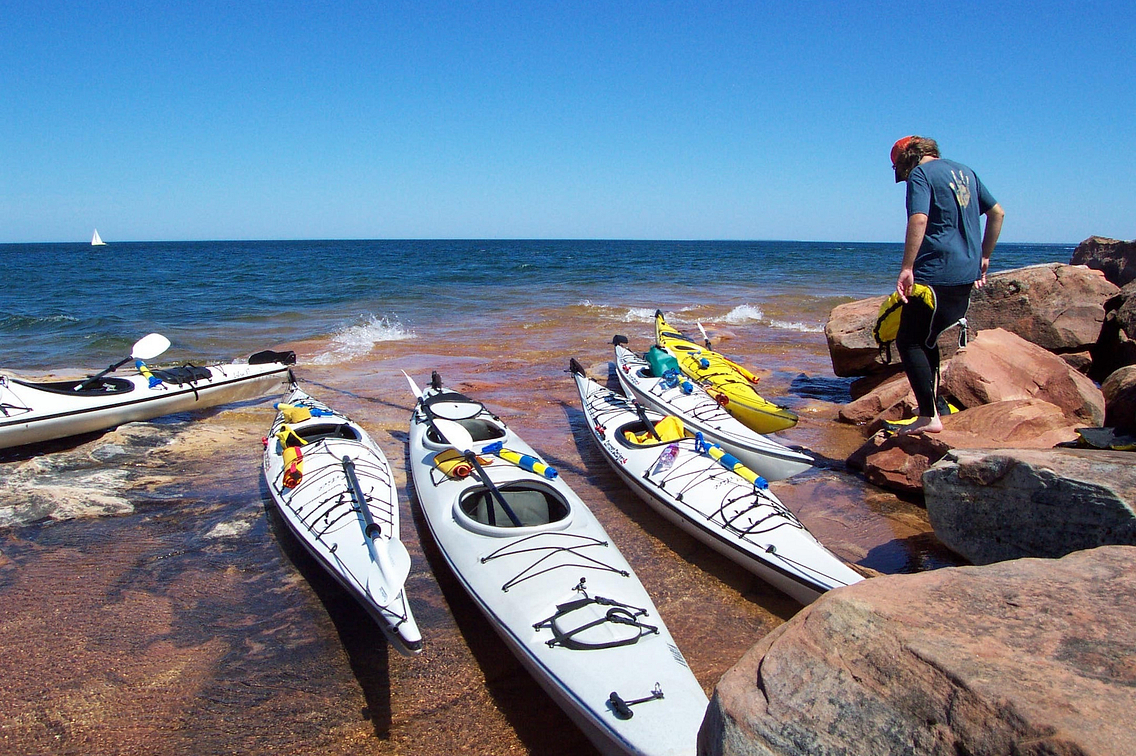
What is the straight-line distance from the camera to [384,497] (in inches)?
199

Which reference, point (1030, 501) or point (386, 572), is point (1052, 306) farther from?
point (386, 572)

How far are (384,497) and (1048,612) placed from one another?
4212mm

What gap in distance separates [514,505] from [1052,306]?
7.04 meters

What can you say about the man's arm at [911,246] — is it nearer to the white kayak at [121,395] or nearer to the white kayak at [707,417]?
the white kayak at [707,417]

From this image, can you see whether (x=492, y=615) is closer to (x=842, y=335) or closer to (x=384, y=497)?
(x=384, y=497)

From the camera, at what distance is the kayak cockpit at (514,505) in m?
4.60

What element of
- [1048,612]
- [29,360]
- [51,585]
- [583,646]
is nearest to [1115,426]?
[1048,612]

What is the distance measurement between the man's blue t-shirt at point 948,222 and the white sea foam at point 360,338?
10.4 m

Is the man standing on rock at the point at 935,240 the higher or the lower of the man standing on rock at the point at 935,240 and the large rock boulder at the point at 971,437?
the higher

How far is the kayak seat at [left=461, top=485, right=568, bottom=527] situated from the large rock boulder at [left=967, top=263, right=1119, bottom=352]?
20.2 feet

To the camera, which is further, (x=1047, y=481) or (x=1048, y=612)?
(x=1047, y=481)

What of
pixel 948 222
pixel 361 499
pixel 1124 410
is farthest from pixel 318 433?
pixel 1124 410

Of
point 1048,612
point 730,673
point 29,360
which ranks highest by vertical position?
point 1048,612

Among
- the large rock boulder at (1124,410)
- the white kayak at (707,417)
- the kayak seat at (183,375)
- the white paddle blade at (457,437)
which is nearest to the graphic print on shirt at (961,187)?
the large rock boulder at (1124,410)
